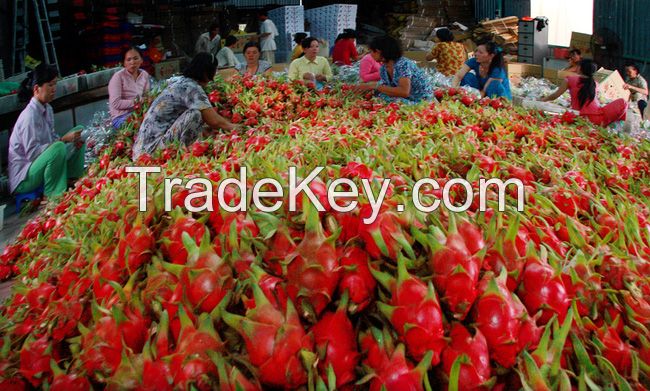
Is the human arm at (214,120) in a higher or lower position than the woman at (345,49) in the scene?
lower

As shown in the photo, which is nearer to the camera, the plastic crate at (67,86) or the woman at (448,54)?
the plastic crate at (67,86)

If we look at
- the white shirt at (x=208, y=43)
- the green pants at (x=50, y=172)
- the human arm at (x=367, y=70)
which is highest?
the white shirt at (x=208, y=43)

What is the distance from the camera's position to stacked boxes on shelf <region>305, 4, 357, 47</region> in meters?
11.8

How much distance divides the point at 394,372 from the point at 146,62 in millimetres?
8603

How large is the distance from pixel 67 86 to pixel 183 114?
8.41 ft

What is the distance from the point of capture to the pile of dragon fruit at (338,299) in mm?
902

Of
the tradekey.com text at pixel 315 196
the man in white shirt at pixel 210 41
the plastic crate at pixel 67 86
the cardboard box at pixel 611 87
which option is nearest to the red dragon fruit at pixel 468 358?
the tradekey.com text at pixel 315 196

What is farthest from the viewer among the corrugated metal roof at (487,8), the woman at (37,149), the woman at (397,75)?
the corrugated metal roof at (487,8)

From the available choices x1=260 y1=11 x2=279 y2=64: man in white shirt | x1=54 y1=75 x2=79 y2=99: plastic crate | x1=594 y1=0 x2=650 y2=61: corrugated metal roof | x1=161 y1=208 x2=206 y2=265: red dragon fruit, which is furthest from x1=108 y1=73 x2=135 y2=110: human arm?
x1=594 y1=0 x2=650 y2=61: corrugated metal roof

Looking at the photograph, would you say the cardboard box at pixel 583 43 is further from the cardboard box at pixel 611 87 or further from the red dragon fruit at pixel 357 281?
the red dragon fruit at pixel 357 281

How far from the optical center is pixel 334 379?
0.87m

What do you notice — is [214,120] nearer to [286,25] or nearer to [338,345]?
[338,345]

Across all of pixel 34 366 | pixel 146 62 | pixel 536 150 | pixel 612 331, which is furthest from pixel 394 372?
pixel 146 62

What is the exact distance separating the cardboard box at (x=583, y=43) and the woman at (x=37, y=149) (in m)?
7.46
